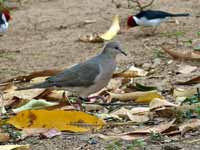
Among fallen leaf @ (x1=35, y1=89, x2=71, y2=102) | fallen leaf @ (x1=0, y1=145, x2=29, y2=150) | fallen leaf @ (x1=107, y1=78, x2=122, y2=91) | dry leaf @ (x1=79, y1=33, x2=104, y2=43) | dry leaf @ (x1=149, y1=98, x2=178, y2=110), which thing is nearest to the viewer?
fallen leaf @ (x1=0, y1=145, x2=29, y2=150)

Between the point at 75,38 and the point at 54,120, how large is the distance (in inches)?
201

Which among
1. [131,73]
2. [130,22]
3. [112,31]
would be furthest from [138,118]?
[130,22]

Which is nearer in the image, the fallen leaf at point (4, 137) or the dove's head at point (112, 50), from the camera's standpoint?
the fallen leaf at point (4, 137)

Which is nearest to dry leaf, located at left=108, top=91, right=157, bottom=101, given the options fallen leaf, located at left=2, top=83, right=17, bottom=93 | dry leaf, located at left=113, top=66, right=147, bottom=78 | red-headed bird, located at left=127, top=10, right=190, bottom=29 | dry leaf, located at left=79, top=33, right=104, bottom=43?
dry leaf, located at left=113, top=66, right=147, bottom=78

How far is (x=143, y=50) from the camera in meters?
9.83

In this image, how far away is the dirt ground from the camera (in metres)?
9.09

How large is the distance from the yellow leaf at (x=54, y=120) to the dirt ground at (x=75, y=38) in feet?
5.65

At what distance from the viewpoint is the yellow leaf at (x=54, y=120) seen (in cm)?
591

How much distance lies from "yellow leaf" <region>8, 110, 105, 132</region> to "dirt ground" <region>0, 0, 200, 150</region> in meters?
1.72

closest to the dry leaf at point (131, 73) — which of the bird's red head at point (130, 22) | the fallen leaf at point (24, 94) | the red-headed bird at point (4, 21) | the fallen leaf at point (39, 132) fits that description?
the fallen leaf at point (24, 94)

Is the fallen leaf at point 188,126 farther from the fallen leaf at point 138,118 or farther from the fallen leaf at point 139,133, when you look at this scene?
the fallen leaf at point 138,118

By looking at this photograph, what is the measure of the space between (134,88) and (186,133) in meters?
1.83

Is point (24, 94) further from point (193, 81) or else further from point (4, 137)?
point (4, 137)

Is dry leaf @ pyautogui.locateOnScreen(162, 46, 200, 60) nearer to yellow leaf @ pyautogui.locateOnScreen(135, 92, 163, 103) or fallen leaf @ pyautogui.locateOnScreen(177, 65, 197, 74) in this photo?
fallen leaf @ pyautogui.locateOnScreen(177, 65, 197, 74)
